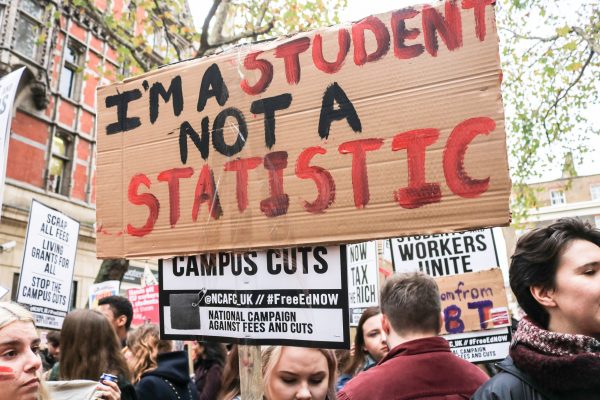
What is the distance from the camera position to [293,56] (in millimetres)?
2398

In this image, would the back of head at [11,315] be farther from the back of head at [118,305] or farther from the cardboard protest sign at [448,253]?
the cardboard protest sign at [448,253]

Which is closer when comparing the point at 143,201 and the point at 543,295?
the point at 543,295

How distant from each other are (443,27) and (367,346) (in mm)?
2786

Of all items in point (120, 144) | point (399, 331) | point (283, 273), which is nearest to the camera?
point (283, 273)

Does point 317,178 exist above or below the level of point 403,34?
below

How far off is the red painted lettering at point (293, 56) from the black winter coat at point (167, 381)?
7.75ft

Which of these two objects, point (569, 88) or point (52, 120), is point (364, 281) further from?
point (52, 120)

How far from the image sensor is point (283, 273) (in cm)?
234

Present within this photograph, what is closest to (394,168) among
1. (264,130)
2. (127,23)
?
(264,130)

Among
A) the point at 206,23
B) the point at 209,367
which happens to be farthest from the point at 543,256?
the point at 206,23

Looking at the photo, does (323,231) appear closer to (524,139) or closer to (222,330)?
(222,330)

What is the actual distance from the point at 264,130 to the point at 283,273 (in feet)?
2.19

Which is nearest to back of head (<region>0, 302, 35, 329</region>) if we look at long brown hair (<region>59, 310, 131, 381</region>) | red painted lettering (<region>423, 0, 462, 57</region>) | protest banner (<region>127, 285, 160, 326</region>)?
long brown hair (<region>59, 310, 131, 381</region>)

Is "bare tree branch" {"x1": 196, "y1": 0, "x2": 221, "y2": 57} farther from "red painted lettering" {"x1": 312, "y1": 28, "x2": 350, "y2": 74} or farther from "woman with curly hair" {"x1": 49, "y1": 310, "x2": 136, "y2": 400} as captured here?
"red painted lettering" {"x1": 312, "y1": 28, "x2": 350, "y2": 74}
